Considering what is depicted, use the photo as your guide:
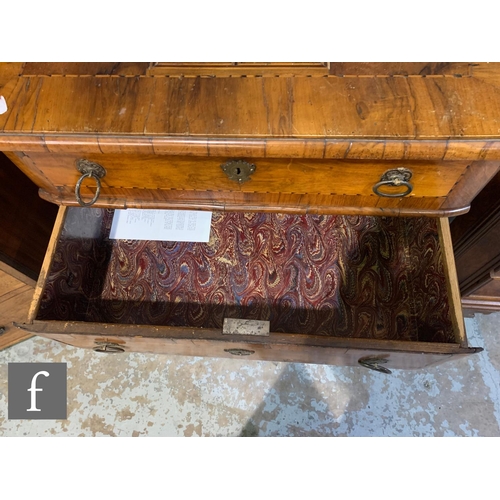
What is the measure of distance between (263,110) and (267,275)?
0.65 m

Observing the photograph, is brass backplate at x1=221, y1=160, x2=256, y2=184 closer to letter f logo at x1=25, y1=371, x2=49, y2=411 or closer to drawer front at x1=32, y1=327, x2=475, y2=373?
drawer front at x1=32, y1=327, x2=475, y2=373

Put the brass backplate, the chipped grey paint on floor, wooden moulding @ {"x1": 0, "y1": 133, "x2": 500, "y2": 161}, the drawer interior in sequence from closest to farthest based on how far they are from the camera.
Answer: wooden moulding @ {"x1": 0, "y1": 133, "x2": 500, "y2": 161}
the brass backplate
the drawer interior
the chipped grey paint on floor

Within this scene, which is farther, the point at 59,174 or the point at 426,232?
the point at 426,232

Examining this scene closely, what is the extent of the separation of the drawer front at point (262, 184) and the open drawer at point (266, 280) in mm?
148

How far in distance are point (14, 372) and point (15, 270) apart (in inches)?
21.0

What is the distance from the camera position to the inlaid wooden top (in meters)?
0.67

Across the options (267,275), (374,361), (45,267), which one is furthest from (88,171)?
(374,361)

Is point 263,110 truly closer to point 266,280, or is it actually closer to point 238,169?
point 238,169

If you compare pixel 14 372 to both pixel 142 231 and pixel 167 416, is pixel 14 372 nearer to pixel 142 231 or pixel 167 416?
pixel 167 416

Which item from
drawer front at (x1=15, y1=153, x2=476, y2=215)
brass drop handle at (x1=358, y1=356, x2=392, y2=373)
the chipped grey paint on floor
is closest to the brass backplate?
drawer front at (x1=15, y1=153, x2=476, y2=215)

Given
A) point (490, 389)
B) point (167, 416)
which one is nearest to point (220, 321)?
point (167, 416)

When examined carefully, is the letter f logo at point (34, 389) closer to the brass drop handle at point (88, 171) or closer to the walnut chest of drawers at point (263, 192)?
the walnut chest of drawers at point (263, 192)

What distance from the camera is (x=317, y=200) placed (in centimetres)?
93

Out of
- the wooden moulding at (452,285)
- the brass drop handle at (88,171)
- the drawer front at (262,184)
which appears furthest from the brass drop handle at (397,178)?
the brass drop handle at (88,171)
